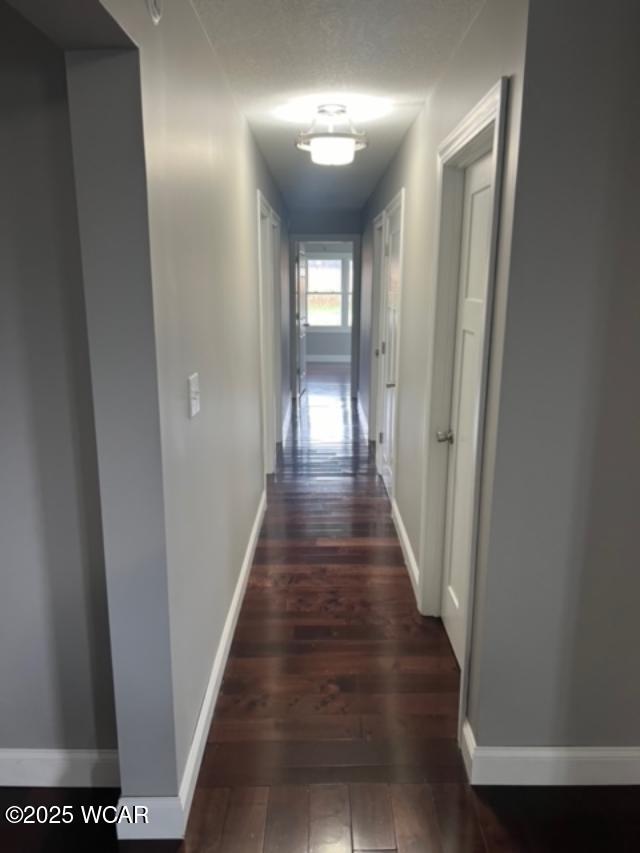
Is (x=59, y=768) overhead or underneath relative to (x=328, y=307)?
underneath

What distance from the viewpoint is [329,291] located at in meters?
11.1

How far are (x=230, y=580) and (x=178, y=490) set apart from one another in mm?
1123

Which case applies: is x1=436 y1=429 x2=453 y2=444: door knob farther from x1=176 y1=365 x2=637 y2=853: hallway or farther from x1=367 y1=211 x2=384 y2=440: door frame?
x1=367 y1=211 x2=384 y2=440: door frame

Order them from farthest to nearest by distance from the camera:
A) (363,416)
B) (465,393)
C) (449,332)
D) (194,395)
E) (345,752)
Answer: (363,416), (449,332), (465,393), (345,752), (194,395)

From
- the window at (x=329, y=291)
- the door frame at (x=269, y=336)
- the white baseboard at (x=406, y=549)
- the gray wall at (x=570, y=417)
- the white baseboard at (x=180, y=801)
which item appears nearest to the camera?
the gray wall at (x=570, y=417)

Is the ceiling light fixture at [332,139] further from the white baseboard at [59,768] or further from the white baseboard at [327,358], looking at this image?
the white baseboard at [327,358]

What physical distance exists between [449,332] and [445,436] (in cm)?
44

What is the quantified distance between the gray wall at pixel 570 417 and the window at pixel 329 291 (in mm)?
9393

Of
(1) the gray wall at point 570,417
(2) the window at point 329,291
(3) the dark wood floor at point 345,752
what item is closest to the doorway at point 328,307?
(2) the window at point 329,291

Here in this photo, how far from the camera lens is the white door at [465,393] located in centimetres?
217

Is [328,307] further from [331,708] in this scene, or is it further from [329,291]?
[331,708]

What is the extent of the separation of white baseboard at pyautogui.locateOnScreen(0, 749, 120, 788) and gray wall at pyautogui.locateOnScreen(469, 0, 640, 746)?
117 centimetres

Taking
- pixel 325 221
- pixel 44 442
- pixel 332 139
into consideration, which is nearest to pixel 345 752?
pixel 44 442

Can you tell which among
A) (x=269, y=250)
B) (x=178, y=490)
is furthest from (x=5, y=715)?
(x=269, y=250)
